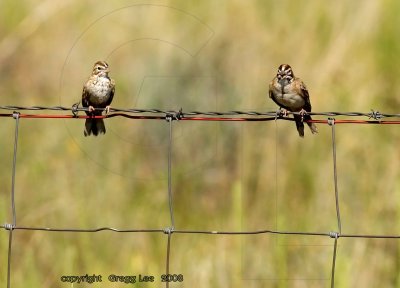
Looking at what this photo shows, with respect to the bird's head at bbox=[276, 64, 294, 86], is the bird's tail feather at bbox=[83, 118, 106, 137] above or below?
below

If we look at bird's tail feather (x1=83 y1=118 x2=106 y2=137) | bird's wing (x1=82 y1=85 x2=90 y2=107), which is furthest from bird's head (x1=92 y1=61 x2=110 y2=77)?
bird's tail feather (x1=83 y1=118 x2=106 y2=137)

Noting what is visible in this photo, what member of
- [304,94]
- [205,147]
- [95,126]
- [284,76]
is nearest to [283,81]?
[284,76]

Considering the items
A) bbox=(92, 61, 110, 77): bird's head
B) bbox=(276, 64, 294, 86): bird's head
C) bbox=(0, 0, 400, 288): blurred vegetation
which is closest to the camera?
bbox=(0, 0, 400, 288): blurred vegetation

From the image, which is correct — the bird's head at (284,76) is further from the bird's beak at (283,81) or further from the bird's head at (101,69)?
the bird's head at (101,69)

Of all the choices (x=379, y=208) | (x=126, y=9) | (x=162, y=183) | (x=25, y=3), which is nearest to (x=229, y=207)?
(x=162, y=183)

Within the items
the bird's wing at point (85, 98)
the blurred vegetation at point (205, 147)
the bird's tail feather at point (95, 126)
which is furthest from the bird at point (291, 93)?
the bird's wing at point (85, 98)

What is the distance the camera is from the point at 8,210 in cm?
777

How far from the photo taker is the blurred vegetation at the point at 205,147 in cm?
707

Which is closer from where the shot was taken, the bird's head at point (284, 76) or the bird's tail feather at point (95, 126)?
the bird's tail feather at point (95, 126)

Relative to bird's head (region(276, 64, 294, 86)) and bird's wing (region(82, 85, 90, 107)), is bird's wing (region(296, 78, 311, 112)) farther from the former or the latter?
bird's wing (region(82, 85, 90, 107))

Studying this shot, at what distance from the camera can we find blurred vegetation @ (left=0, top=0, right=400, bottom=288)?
7.07 m

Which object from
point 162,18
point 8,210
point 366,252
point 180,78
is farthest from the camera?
point 162,18

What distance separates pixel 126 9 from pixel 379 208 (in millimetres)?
3443

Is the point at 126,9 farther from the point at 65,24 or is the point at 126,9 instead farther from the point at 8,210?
the point at 8,210
